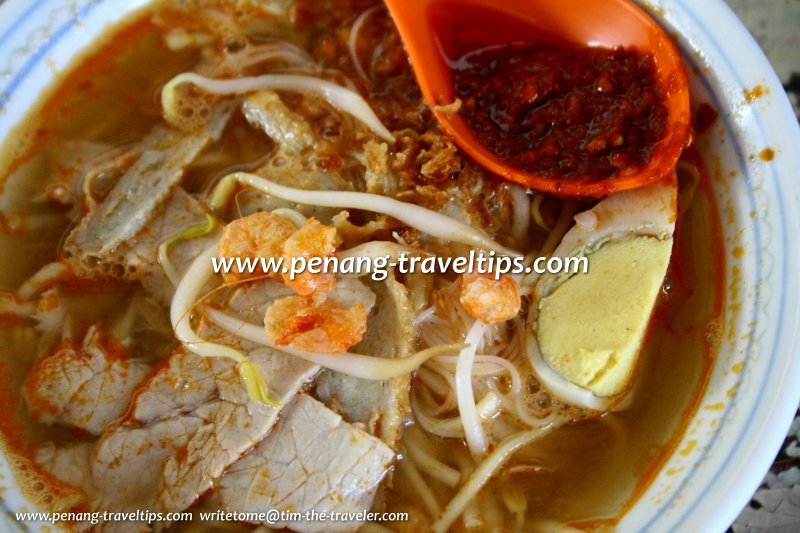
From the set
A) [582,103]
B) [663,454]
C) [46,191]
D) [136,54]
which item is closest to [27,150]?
[46,191]

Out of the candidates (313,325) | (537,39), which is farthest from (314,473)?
(537,39)

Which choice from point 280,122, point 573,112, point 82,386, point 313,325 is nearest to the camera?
point 313,325

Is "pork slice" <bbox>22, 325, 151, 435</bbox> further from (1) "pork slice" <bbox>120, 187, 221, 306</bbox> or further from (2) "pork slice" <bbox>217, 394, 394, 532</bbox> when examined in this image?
(2) "pork slice" <bbox>217, 394, 394, 532</bbox>

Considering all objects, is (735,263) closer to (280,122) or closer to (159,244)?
(280,122)

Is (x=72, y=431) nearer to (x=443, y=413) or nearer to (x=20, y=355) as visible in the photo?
(x=20, y=355)

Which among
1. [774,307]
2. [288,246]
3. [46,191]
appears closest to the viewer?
[774,307]

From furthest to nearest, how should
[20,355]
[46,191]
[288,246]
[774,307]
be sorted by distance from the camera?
[46,191] < [20,355] < [288,246] < [774,307]

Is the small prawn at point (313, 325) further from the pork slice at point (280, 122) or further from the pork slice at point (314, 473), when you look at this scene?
the pork slice at point (280, 122)

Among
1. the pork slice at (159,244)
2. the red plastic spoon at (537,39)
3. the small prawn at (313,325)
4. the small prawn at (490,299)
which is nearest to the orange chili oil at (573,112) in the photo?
the red plastic spoon at (537,39)
